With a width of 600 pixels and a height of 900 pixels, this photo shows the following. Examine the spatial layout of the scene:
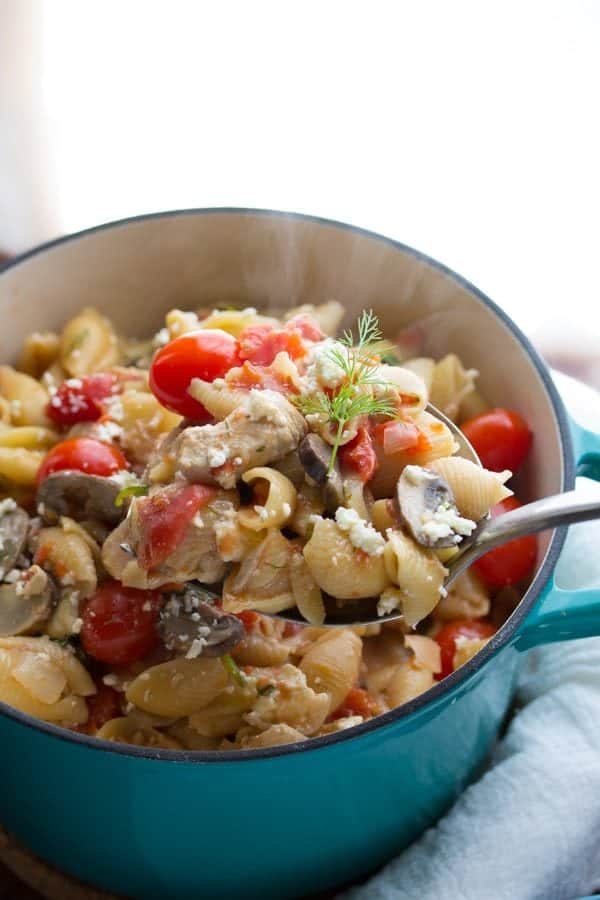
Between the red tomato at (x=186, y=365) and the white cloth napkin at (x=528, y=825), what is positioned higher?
the red tomato at (x=186, y=365)

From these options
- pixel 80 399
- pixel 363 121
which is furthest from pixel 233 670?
pixel 363 121

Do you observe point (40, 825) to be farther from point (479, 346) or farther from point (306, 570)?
point (479, 346)

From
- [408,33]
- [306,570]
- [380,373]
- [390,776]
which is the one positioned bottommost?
[390,776]

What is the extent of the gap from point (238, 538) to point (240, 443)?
15 cm

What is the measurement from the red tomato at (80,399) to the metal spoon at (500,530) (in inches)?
32.5

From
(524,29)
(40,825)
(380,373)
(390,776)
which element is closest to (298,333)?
(380,373)

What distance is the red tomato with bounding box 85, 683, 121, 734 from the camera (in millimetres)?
1971

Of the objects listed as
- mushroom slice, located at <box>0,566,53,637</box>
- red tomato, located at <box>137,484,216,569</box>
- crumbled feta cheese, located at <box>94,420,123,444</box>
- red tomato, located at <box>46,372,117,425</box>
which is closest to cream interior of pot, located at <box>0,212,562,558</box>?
red tomato, located at <box>46,372,117,425</box>

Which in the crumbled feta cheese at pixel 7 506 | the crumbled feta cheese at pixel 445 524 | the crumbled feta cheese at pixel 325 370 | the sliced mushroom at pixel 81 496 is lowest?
the crumbled feta cheese at pixel 7 506

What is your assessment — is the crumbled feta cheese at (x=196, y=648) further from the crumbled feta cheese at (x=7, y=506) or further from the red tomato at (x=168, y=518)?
the crumbled feta cheese at (x=7, y=506)

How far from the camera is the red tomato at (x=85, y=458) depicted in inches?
84.2

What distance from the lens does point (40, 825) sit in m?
1.92

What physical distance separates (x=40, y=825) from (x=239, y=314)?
3.77 ft

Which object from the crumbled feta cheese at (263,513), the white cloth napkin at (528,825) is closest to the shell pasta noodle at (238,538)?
the crumbled feta cheese at (263,513)
